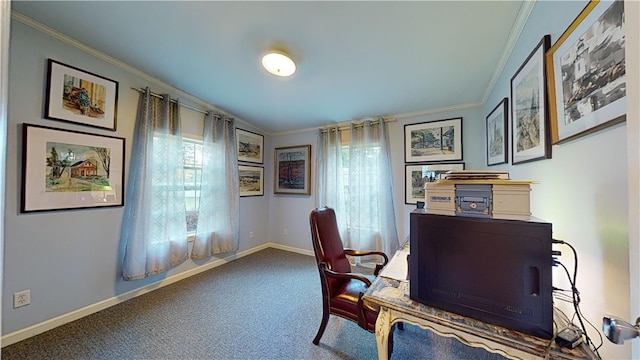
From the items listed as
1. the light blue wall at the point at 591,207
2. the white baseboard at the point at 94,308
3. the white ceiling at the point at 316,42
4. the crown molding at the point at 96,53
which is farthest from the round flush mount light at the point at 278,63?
the white baseboard at the point at 94,308

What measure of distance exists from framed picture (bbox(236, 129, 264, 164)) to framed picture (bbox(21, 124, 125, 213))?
1594 mm

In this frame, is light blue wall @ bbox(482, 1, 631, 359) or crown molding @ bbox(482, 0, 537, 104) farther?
crown molding @ bbox(482, 0, 537, 104)

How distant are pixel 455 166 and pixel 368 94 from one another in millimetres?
1437

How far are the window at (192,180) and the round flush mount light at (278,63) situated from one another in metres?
1.64

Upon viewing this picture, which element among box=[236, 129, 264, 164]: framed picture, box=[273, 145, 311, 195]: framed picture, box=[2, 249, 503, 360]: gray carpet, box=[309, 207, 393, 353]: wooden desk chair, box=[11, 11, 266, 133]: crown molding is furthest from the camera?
box=[273, 145, 311, 195]: framed picture

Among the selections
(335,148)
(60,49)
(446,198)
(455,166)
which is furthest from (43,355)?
(455,166)

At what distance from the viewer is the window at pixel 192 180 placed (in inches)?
120

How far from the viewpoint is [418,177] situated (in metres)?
3.11

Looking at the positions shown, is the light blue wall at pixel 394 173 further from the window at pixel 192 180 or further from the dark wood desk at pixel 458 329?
the dark wood desk at pixel 458 329

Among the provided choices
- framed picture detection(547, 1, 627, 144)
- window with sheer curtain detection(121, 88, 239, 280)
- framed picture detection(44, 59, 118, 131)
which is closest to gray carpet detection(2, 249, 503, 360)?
window with sheer curtain detection(121, 88, 239, 280)

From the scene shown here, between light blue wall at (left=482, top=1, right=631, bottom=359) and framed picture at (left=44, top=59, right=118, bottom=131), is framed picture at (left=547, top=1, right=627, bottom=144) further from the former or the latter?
framed picture at (left=44, top=59, right=118, bottom=131)

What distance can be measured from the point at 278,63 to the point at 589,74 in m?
2.07

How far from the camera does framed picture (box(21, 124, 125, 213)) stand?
1855 mm

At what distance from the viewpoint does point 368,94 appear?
9.02 feet
